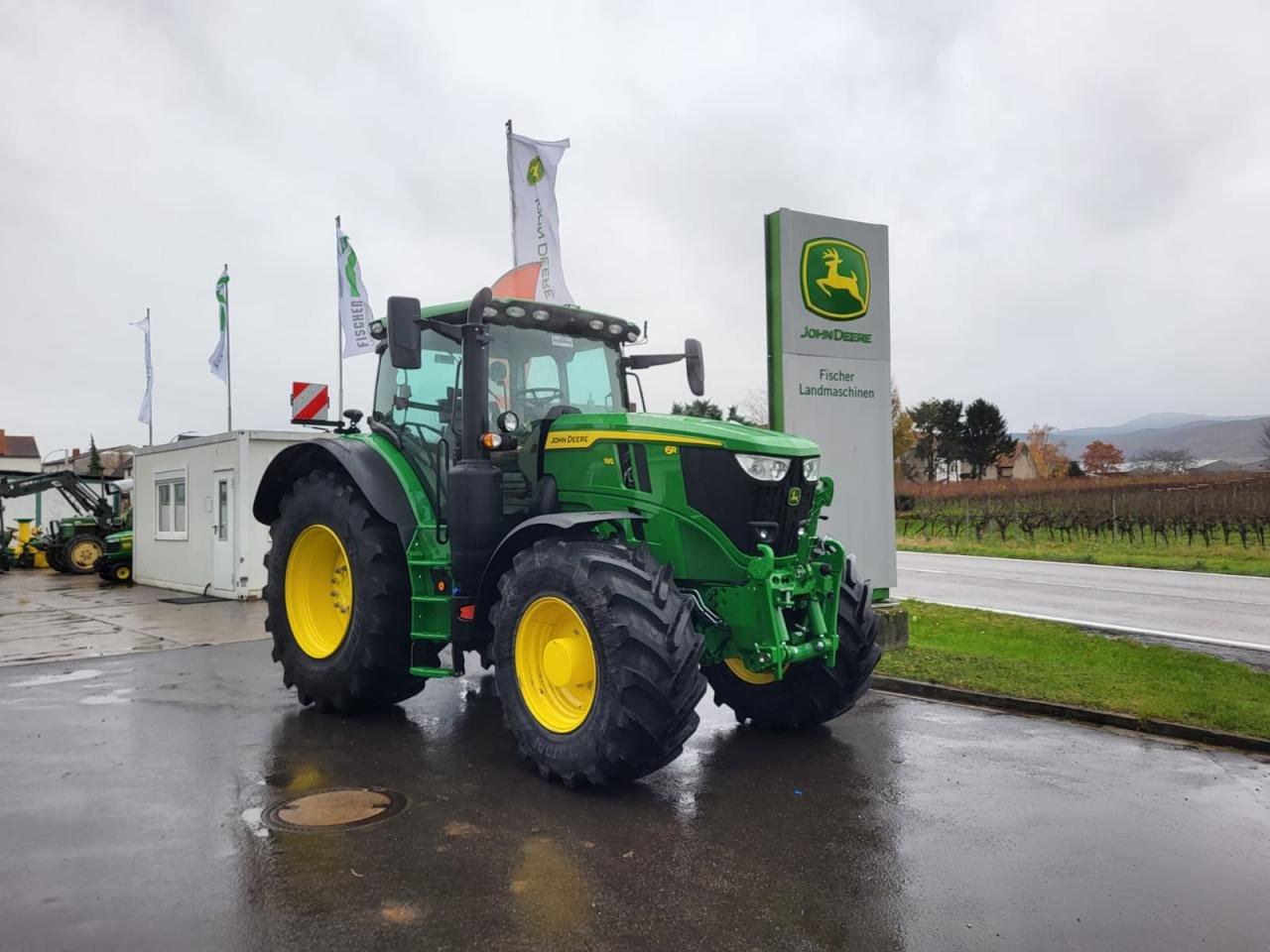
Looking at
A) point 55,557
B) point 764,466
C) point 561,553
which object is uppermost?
point 764,466

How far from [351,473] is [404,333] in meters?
1.31

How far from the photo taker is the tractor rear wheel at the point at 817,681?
19.9ft

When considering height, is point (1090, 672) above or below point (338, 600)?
below

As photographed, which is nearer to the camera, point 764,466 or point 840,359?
point 764,466

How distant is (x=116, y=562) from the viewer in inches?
749

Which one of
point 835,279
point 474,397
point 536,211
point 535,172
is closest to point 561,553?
point 474,397

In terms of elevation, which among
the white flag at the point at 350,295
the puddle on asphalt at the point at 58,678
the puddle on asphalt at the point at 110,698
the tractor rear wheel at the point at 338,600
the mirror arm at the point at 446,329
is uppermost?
the white flag at the point at 350,295

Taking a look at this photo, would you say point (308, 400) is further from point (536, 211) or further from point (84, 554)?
point (84, 554)

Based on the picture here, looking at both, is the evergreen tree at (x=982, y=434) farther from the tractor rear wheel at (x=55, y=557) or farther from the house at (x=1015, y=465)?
the tractor rear wheel at (x=55, y=557)

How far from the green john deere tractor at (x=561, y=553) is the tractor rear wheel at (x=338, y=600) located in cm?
1

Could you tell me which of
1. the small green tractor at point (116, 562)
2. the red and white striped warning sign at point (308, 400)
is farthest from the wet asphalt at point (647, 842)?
the small green tractor at point (116, 562)

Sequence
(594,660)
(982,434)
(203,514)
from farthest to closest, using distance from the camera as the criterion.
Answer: (982,434)
(203,514)
(594,660)

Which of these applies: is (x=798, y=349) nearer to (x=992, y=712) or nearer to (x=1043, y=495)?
(x=992, y=712)

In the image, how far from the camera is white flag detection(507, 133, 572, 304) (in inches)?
600
